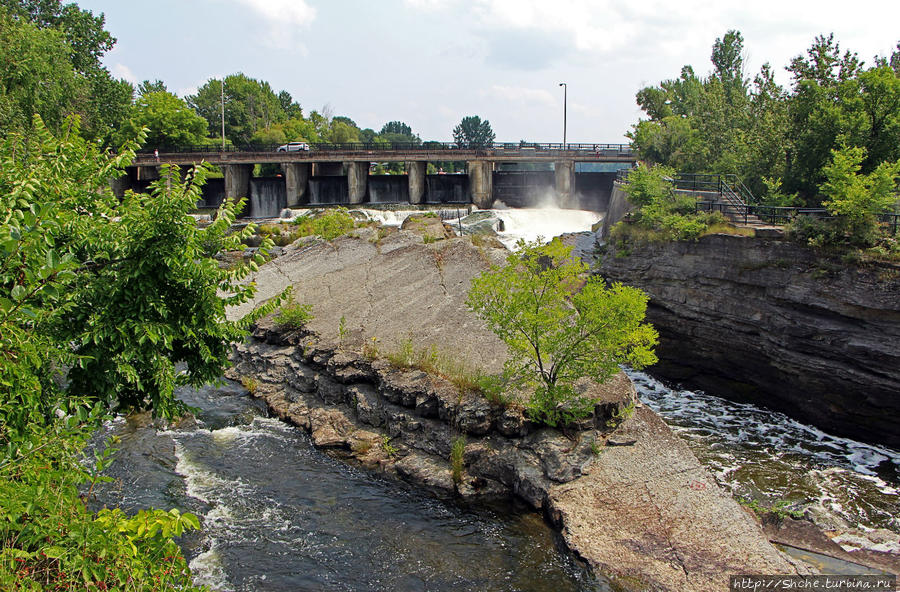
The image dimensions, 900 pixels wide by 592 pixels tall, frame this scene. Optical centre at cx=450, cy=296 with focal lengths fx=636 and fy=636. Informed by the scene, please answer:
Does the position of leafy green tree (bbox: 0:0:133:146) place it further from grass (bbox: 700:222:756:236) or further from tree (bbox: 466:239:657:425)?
grass (bbox: 700:222:756:236)

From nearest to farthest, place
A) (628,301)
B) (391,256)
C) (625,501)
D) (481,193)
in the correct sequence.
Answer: (625,501) → (628,301) → (391,256) → (481,193)

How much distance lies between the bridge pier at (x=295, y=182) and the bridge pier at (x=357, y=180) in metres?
3.55

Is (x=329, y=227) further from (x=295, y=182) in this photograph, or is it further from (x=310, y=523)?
(x=295, y=182)

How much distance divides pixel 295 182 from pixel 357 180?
4.70m

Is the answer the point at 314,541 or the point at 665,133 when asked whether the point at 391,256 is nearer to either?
the point at 314,541

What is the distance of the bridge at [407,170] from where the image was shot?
48.3 m

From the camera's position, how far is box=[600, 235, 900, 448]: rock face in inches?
647

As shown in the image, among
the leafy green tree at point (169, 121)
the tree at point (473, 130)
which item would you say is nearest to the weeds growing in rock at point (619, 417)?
the leafy green tree at point (169, 121)

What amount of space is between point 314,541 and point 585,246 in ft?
86.1

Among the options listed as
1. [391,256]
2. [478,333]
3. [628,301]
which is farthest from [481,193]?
[628,301]

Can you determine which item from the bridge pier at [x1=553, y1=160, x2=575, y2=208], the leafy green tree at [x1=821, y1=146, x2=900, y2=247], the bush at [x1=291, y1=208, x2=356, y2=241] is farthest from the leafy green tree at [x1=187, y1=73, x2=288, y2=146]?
the leafy green tree at [x1=821, y1=146, x2=900, y2=247]

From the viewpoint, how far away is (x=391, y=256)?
2452 centimetres

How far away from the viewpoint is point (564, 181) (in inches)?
1916

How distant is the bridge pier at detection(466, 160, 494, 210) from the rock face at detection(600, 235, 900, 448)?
25.6 m
